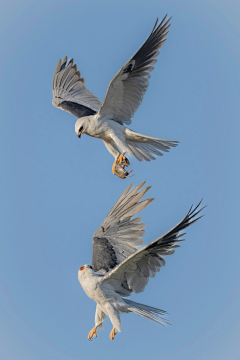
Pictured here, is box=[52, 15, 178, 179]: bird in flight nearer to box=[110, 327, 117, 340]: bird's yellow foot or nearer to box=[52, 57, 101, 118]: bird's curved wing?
box=[52, 57, 101, 118]: bird's curved wing

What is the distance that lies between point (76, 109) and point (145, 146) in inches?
77.7

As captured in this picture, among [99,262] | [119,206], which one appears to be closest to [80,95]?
[119,206]

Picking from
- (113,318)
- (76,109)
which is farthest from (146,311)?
(76,109)

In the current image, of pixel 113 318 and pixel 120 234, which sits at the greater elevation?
pixel 120 234

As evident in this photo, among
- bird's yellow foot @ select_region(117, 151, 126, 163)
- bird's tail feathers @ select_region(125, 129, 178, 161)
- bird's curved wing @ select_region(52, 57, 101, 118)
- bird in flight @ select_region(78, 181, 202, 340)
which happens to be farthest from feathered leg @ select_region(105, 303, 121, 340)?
bird's curved wing @ select_region(52, 57, 101, 118)

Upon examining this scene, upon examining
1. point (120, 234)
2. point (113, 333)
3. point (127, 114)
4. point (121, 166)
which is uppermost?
point (127, 114)

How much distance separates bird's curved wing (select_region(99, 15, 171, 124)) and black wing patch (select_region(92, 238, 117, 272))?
7.01 feet

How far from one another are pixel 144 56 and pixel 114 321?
4.16m

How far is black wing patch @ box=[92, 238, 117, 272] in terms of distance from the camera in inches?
361

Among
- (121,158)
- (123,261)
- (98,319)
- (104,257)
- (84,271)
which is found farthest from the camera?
(121,158)

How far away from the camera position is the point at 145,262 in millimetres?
8047

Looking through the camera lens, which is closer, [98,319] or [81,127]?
[98,319]

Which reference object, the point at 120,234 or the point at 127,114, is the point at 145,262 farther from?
the point at 127,114

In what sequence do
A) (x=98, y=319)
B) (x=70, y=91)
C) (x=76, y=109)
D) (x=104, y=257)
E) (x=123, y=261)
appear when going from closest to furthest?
(x=123, y=261) → (x=98, y=319) → (x=104, y=257) → (x=76, y=109) → (x=70, y=91)
